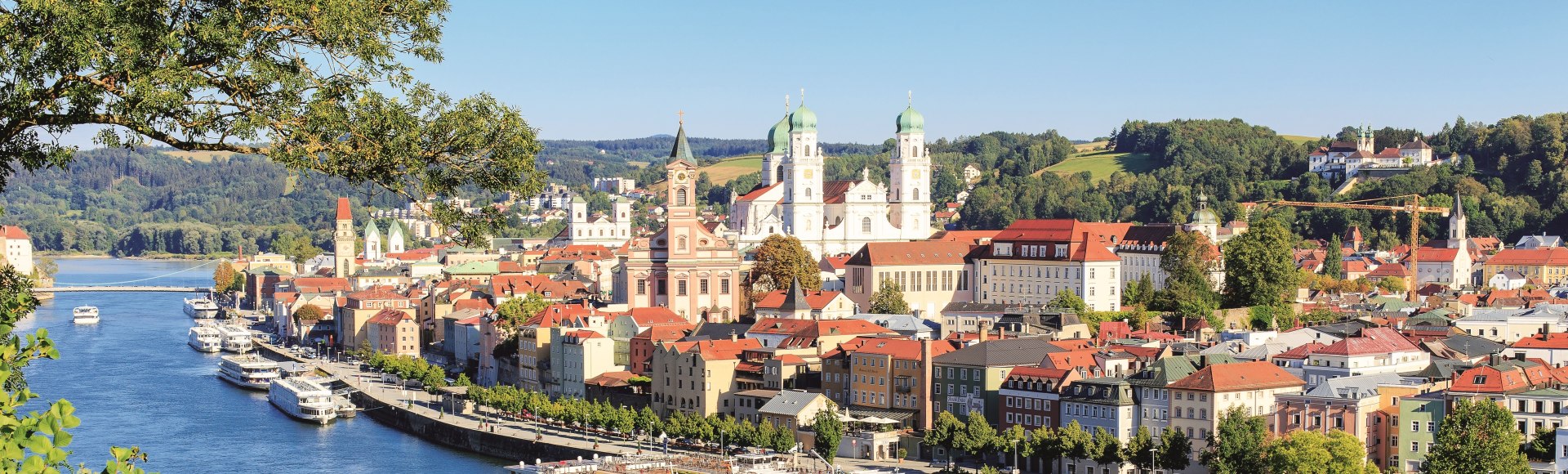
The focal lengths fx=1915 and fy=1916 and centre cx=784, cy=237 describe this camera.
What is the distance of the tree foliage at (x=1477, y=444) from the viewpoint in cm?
2545

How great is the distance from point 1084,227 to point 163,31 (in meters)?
49.6

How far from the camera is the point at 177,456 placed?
35.2 meters

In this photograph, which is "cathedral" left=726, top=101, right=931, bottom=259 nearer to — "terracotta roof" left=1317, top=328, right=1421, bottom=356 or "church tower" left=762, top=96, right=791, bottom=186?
"church tower" left=762, top=96, right=791, bottom=186

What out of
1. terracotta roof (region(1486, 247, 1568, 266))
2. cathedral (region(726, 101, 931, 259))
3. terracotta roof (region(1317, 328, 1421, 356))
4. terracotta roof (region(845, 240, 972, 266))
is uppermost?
cathedral (region(726, 101, 931, 259))

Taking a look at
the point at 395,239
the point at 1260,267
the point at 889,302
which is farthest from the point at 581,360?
the point at 395,239

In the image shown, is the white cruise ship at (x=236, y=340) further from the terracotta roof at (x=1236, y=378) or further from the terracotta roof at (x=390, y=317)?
the terracotta roof at (x=1236, y=378)

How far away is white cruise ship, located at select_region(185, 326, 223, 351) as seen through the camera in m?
63.8

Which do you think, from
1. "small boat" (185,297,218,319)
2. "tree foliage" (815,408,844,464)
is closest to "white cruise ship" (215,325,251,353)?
"small boat" (185,297,218,319)

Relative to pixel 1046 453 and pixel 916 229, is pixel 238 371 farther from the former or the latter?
pixel 1046 453

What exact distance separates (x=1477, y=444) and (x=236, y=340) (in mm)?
47575

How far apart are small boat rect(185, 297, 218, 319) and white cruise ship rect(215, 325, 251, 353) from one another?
14.3 m

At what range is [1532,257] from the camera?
210ft

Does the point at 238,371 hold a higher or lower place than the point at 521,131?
lower

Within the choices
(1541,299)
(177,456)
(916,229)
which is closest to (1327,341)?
(1541,299)
